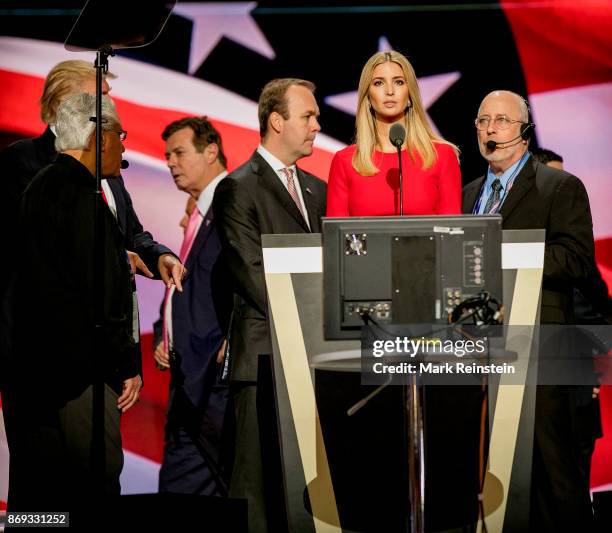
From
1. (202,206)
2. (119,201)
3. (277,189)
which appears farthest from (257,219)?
(202,206)

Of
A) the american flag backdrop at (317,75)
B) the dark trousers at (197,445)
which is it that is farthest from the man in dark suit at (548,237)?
the dark trousers at (197,445)

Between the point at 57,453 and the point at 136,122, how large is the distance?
2.07 m

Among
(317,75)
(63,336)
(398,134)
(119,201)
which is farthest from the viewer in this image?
(317,75)

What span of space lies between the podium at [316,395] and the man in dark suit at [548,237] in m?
0.42

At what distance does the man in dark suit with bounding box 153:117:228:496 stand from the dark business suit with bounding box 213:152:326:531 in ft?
2.28

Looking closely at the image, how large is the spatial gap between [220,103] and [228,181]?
95 centimetres

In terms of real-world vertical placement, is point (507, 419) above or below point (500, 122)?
below

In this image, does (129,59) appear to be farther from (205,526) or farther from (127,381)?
(205,526)

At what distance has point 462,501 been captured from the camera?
326 cm

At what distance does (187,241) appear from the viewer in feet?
15.6

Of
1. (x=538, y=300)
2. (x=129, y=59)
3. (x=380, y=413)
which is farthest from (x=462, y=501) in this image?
(x=129, y=59)

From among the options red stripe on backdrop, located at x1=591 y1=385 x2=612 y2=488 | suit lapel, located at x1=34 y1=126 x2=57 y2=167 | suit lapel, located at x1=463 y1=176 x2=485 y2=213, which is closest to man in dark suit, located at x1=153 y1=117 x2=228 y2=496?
suit lapel, located at x1=34 y1=126 x2=57 y2=167

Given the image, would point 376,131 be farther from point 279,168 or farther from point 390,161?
point 279,168

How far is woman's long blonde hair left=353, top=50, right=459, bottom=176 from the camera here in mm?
3654
